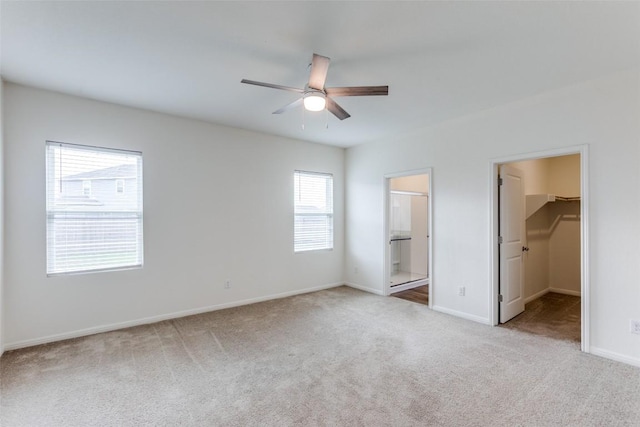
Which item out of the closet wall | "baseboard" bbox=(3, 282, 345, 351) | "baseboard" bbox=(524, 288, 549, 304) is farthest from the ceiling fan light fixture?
"baseboard" bbox=(524, 288, 549, 304)

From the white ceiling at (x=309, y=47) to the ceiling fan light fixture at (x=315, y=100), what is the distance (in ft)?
1.08

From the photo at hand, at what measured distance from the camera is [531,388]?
2.31m

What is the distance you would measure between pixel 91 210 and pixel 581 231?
5.20m

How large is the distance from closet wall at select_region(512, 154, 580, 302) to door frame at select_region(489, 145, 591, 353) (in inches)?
60.6

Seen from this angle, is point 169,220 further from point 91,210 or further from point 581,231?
point 581,231

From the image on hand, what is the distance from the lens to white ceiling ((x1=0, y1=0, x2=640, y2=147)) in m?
1.92

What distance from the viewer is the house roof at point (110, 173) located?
3.32 metres

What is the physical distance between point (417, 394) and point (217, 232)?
3.18 metres

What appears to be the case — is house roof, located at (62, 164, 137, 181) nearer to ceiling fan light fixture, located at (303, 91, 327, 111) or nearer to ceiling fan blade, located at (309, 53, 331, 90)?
ceiling fan light fixture, located at (303, 91, 327, 111)

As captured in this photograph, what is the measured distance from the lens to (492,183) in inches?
144

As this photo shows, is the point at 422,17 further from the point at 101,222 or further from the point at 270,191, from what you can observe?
the point at 101,222

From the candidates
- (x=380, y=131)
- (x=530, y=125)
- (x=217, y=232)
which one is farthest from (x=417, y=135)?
(x=217, y=232)

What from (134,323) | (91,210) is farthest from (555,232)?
(91,210)

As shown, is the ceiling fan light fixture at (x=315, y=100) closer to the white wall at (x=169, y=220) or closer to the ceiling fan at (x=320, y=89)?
the ceiling fan at (x=320, y=89)
